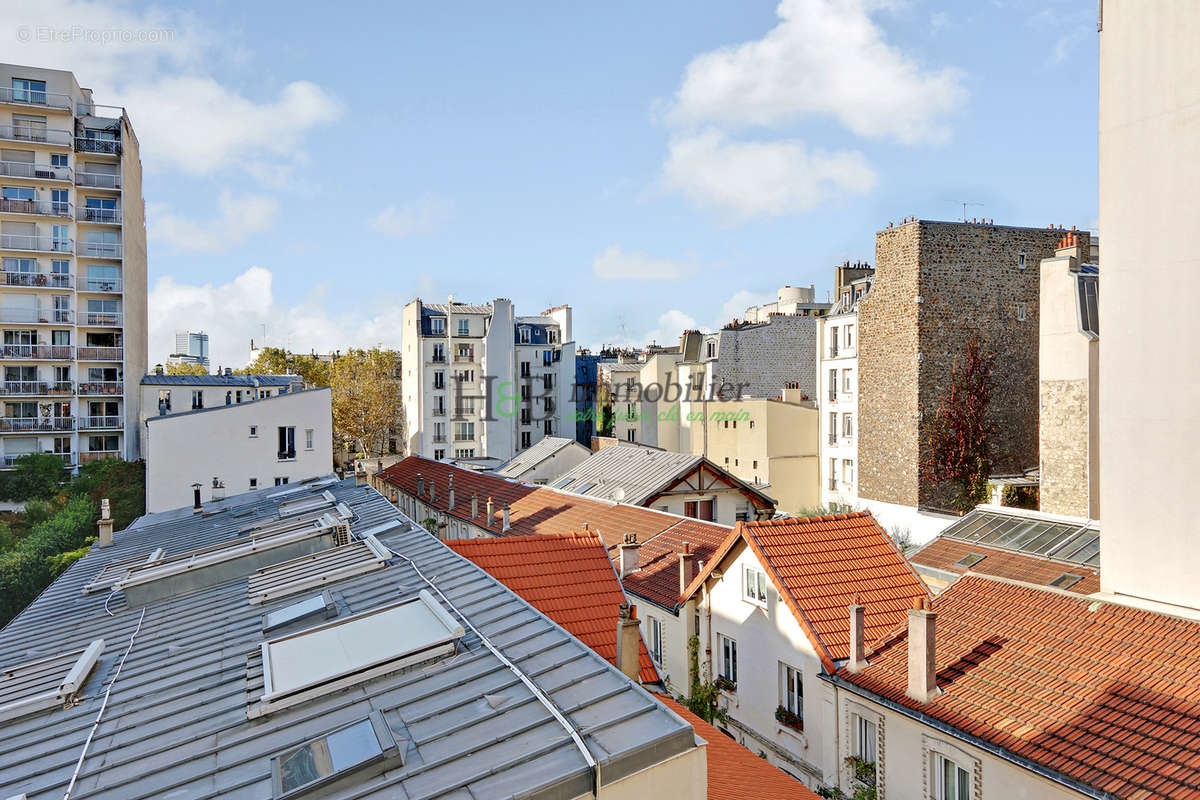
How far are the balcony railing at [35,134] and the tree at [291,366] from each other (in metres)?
25.8

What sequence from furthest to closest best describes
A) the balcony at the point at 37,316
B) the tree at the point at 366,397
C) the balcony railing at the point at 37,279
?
1. the tree at the point at 366,397
2. the balcony railing at the point at 37,279
3. the balcony at the point at 37,316

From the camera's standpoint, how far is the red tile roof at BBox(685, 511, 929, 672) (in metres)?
13.2

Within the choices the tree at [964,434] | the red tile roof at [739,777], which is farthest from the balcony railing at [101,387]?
the red tile roof at [739,777]

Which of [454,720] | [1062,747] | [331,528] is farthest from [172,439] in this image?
[1062,747]

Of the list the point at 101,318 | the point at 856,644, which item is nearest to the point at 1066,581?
the point at 856,644

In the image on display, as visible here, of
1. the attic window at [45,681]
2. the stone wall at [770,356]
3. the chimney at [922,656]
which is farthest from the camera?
the stone wall at [770,356]

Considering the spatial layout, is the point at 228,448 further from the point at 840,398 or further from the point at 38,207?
the point at 840,398

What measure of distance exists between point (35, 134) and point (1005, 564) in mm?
50471

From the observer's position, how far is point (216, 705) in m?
7.16

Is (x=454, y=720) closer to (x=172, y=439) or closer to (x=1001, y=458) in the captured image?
(x=172, y=439)

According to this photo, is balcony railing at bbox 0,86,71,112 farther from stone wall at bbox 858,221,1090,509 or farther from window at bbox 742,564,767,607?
window at bbox 742,564,767,607

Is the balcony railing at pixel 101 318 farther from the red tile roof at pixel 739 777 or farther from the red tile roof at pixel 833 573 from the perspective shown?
the red tile roof at pixel 739 777

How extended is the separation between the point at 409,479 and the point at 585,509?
56.6 ft

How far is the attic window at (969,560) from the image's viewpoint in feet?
60.0
